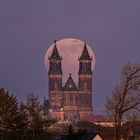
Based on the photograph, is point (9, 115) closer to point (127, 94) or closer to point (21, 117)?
point (21, 117)

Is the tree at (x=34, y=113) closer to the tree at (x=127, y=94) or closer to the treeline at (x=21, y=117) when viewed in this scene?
the treeline at (x=21, y=117)

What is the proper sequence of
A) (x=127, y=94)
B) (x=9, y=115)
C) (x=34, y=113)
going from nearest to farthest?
(x=127, y=94) < (x=9, y=115) < (x=34, y=113)

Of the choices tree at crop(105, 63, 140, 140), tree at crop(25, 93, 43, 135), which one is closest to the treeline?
tree at crop(25, 93, 43, 135)

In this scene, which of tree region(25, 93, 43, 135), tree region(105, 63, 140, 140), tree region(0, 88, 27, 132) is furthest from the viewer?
tree region(25, 93, 43, 135)

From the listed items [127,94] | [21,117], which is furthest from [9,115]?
[127,94]

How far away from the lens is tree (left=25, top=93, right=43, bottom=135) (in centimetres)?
Answer: 4347

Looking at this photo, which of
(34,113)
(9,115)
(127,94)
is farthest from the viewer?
(34,113)

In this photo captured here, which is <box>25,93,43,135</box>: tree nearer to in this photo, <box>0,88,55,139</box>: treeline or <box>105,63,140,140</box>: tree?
<box>0,88,55,139</box>: treeline

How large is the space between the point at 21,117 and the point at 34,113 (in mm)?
3413

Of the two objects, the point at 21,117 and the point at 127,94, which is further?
the point at 21,117

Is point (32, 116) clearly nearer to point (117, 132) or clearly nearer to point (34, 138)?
point (34, 138)

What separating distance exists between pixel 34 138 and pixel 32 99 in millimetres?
5093

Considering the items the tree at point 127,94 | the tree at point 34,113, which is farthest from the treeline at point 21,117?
the tree at point 127,94

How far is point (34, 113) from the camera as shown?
4422cm
